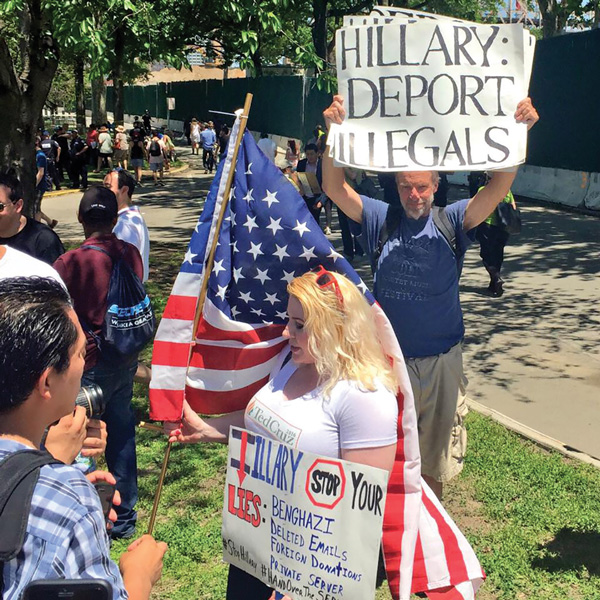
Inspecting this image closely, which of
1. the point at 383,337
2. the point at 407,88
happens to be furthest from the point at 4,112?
the point at 383,337

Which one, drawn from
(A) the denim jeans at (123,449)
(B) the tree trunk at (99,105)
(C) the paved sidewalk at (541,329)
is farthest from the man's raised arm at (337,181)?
(B) the tree trunk at (99,105)

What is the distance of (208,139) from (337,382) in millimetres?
25731

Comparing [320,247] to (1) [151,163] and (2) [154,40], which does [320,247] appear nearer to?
(2) [154,40]

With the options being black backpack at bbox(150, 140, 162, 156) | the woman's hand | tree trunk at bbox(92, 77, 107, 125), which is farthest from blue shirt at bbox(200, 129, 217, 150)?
the woman's hand

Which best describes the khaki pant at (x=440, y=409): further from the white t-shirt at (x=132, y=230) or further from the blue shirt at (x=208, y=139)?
the blue shirt at (x=208, y=139)

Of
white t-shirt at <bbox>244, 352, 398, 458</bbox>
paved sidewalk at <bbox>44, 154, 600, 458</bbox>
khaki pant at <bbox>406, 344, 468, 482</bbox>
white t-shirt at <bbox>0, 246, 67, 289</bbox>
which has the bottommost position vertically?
paved sidewalk at <bbox>44, 154, 600, 458</bbox>

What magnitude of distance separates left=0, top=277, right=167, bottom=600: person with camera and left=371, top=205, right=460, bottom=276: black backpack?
242 centimetres

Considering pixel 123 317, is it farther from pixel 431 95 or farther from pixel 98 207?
pixel 431 95

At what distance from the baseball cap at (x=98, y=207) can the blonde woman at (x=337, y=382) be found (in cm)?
190

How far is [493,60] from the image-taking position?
4.04m

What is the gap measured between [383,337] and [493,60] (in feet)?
5.47

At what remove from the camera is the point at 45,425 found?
185 cm

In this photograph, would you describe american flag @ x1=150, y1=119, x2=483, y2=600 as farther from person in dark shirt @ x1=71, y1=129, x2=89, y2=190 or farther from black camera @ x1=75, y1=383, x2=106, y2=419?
person in dark shirt @ x1=71, y1=129, x2=89, y2=190

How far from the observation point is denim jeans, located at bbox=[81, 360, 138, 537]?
15.3 feet
